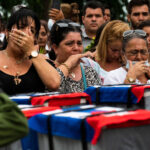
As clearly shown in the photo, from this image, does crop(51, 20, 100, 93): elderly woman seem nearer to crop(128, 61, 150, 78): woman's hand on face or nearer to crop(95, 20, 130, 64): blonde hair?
crop(128, 61, 150, 78): woman's hand on face

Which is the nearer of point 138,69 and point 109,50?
point 138,69

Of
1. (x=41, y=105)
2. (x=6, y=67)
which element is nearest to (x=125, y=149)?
(x=41, y=105)

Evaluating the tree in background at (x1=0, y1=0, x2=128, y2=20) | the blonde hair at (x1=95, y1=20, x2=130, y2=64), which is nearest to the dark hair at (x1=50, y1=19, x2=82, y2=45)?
the blonde hair at (x1=95, y1=20, x2=130, y2=64)

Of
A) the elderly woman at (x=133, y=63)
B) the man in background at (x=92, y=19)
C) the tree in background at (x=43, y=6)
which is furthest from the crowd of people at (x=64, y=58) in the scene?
the tree in background at (x=43, y=6)

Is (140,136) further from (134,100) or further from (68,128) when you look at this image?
(134,100)

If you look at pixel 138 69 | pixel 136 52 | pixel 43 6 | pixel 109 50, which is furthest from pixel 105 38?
pixel 43 6

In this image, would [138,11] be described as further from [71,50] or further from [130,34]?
[71,50]

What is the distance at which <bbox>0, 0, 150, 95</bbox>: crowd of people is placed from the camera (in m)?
4.00

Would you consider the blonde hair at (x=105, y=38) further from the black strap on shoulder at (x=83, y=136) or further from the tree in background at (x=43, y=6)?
the tree in background at (x=43, y=6)

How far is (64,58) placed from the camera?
480cm

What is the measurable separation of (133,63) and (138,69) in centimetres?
27

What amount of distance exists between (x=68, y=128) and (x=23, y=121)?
1.03 feet

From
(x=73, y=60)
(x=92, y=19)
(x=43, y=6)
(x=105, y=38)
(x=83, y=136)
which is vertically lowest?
(x=83, y=136)

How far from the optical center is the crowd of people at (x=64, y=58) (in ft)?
13.1
